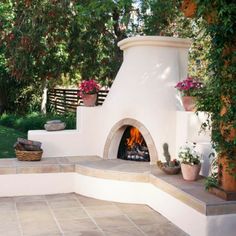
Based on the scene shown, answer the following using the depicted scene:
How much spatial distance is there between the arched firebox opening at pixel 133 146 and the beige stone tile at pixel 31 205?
1613 millimetres

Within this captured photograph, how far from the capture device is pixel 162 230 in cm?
444

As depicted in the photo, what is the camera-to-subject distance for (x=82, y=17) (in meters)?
6.49

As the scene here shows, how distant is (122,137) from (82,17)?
2.06 m

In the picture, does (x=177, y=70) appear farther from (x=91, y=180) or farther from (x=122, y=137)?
(x=91, y=180)

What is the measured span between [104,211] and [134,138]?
5.29 ft

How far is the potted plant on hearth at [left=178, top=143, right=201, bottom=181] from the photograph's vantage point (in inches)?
194

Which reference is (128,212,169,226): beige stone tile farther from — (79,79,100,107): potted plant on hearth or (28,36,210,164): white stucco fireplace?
(79,79,100,107): potted plant on hearth

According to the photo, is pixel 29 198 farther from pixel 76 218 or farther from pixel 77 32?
pixel 77 32

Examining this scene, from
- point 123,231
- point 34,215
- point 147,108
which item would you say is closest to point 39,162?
point 34,215

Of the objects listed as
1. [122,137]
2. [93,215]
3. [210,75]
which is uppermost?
[210,75]

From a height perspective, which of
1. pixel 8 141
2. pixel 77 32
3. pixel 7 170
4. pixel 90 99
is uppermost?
pixel 77 32

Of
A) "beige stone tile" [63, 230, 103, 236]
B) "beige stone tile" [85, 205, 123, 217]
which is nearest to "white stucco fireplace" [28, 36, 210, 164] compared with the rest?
"beige stone tile" [85, 205, 123, 217]

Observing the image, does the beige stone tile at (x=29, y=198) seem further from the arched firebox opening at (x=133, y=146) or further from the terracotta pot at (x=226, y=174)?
the terracotta pot at (x=226, y=174)

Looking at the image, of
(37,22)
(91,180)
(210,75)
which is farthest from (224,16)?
(37,22)
